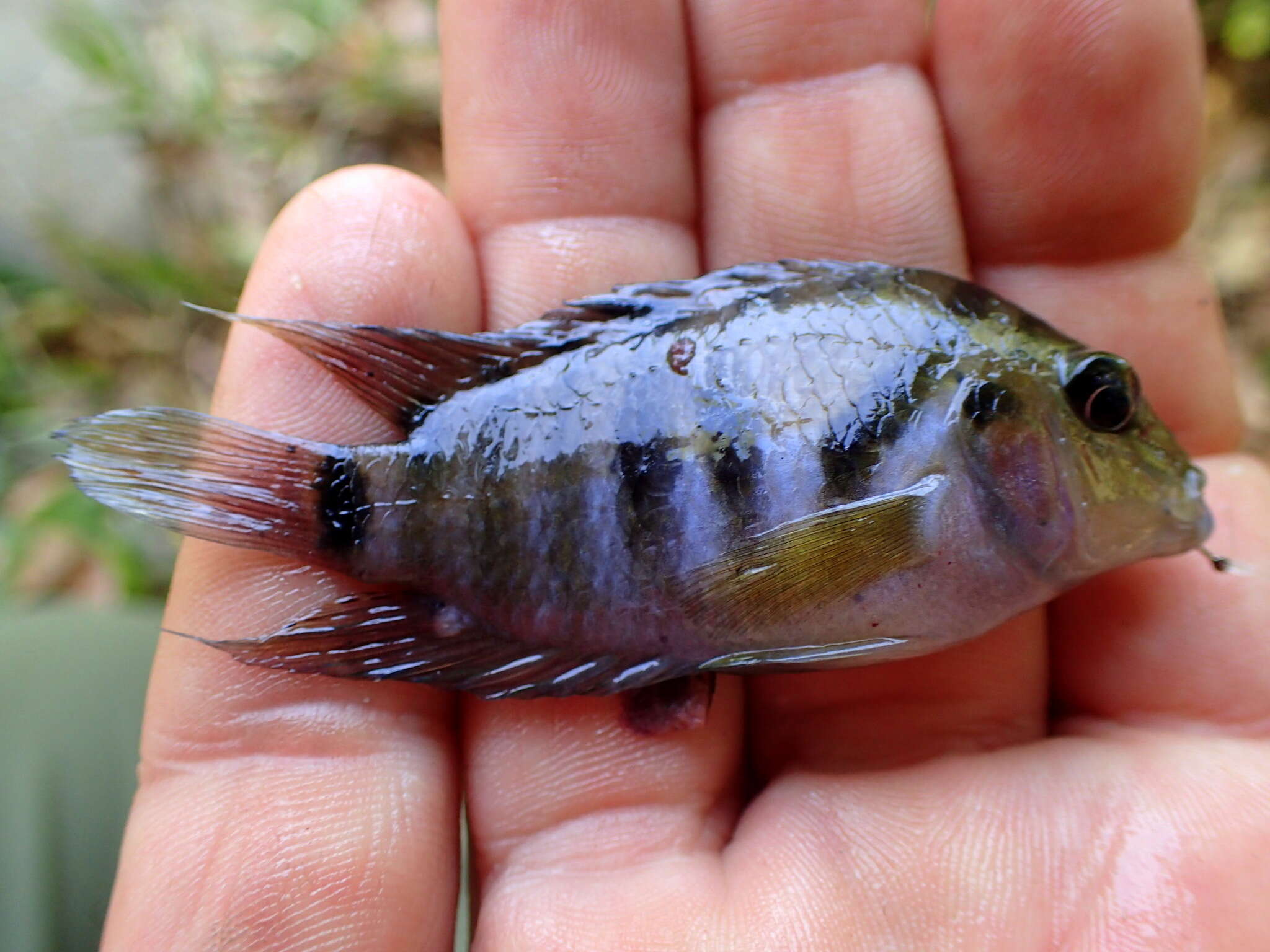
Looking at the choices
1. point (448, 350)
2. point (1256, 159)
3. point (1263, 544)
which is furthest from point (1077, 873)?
point (1256, 159)

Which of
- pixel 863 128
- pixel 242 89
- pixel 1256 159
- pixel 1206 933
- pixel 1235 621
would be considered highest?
pixel 242 89

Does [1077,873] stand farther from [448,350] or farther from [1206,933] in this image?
[448,350]

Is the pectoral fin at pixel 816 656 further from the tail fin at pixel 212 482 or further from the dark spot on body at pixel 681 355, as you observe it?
the tail fin at pixel 212 482

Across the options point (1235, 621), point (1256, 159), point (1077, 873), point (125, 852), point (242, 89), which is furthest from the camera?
point (242, 89)

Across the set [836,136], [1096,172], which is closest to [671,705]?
[836,136]

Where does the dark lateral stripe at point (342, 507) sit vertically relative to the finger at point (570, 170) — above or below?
below

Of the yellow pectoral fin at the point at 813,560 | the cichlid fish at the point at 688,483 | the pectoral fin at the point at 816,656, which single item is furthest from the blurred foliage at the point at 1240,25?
the pectoral fin at the point at 816,656

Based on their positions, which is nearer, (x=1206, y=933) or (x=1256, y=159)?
(x=1206, y=933)
